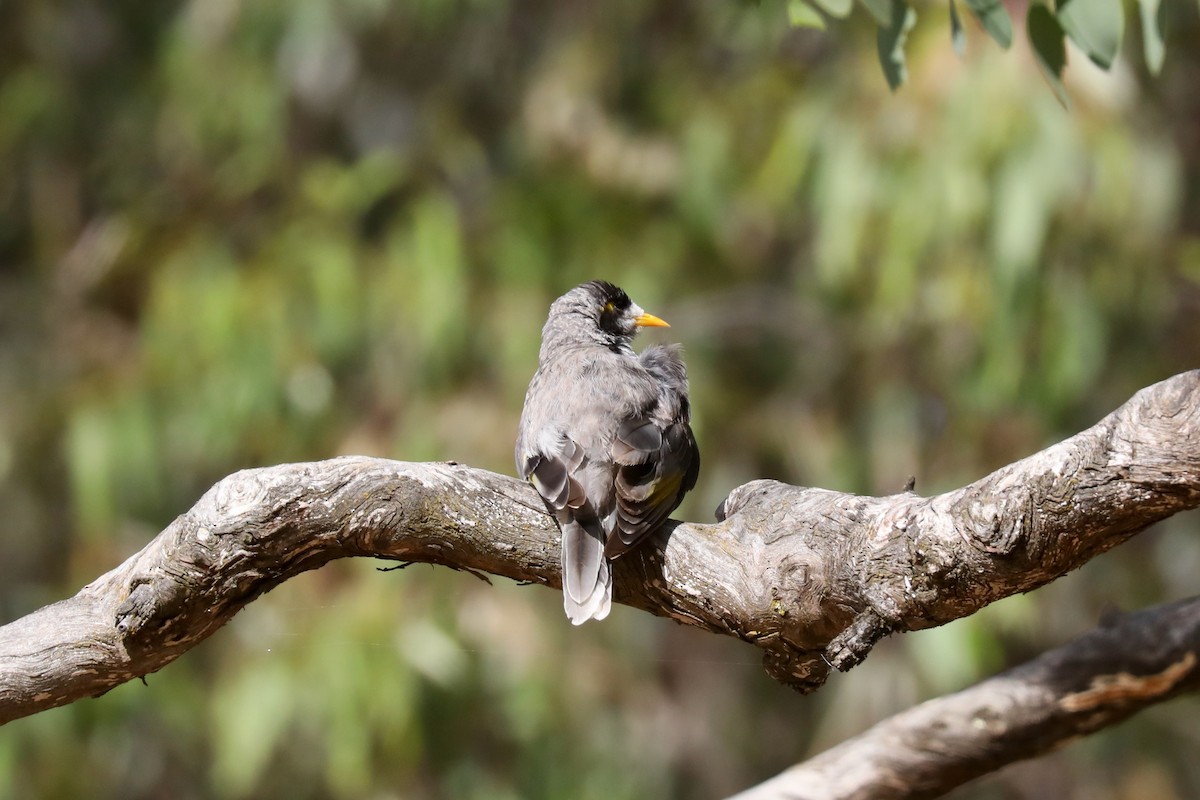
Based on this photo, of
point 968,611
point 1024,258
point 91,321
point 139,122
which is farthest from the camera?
point 139,122

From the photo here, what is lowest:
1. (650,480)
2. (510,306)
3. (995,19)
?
(650,480)

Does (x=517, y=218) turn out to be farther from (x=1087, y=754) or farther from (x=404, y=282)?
(x=1087, y=754)

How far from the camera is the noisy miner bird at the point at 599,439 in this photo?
2689mm

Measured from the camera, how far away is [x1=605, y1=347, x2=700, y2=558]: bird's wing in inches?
109

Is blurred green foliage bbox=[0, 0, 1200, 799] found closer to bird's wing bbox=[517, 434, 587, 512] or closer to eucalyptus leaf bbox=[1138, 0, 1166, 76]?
bird's wing bbox=[517, 434, 587, 512]

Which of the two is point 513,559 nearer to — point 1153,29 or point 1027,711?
point 1027,711

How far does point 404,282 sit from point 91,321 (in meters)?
1.59

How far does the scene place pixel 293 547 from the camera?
2459 mm

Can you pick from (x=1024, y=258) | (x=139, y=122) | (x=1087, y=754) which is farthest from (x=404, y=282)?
(x=1087, y=754)

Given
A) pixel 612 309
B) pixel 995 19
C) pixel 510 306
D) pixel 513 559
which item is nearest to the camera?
pixel 995 19

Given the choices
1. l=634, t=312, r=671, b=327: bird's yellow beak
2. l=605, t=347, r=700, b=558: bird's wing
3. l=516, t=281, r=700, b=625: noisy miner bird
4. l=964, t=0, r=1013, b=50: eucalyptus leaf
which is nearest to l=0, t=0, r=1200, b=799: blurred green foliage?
l=634, t=312, r=671, b=327: bird's yellow beak

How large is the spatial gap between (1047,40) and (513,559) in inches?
53.7

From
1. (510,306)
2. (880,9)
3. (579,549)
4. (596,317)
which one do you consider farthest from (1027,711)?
(510,306)

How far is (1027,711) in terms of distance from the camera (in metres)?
3.02
